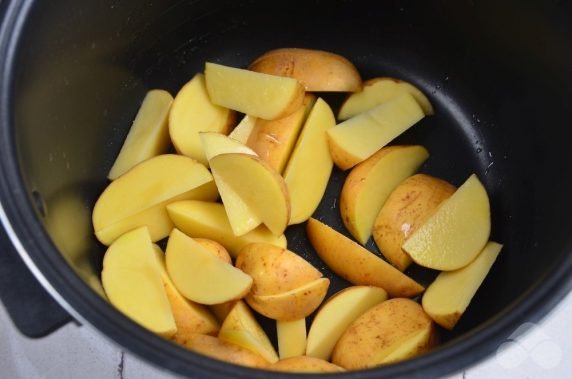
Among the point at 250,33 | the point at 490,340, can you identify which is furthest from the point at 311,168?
the point at 490,340

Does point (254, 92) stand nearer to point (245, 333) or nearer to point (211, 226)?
point (211, 226)

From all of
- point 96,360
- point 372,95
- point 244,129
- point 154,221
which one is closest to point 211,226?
point 154,221

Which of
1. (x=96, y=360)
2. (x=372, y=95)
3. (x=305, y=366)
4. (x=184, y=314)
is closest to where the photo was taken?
(x=305, y=366)

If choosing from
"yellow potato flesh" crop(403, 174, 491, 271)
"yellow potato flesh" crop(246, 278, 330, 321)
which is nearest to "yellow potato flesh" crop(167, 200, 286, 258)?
"yellow potato flesh" crop(246, 278, 330, 321)

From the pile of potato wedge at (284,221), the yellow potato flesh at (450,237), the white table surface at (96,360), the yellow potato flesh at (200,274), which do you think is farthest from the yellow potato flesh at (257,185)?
the white table surface at (96,360)

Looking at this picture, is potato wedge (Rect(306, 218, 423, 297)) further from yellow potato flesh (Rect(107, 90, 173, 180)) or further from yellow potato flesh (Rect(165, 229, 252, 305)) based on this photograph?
yellow potato flesh (Rect(107, 90, 173, 180))
